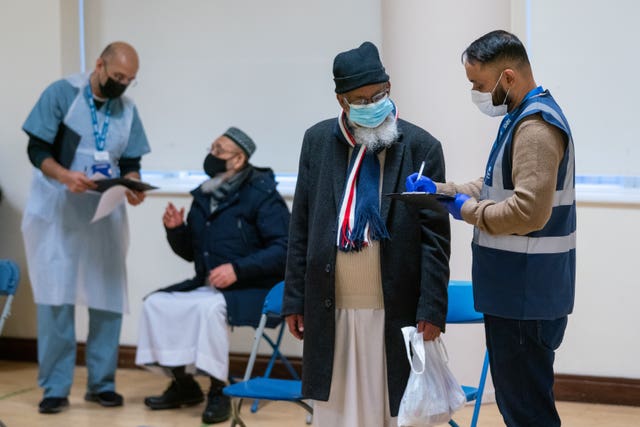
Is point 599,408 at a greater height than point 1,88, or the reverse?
point 1,88

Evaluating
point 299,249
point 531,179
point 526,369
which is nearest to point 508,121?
point 531,179

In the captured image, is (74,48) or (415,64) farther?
(74,48)

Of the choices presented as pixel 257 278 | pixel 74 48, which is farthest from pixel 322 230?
pixel 74 48

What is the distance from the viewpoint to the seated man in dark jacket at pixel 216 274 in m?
4.99

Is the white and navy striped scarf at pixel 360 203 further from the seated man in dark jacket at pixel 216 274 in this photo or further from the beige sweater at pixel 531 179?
the seated man in dark jacket at pixel 216 274

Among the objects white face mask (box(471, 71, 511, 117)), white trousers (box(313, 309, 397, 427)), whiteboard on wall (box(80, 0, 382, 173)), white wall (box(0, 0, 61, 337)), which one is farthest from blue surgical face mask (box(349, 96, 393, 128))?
white wall (box(0, 0, 61, 337))

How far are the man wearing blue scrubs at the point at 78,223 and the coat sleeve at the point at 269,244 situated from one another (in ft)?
2.20

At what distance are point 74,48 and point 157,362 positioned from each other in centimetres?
238

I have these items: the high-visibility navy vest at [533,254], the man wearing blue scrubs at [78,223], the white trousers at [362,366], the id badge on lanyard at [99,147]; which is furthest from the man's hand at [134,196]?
the high-visibility navy vest at [533,254]

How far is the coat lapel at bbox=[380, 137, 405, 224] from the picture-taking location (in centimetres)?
305

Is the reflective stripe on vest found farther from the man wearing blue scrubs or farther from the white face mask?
the man wearing blue scrubs

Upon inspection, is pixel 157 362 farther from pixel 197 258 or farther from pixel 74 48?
pixel 74 48

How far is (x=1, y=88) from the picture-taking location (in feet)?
20.8

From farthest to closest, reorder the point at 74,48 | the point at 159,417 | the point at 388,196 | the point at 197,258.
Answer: the point at 74,48, the point at 197,258, the point at 159,417, the point at 388,196
